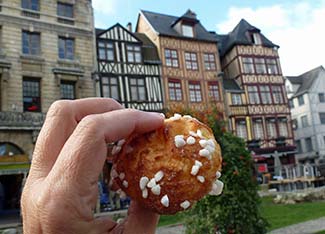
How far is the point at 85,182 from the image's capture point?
1357 millimetres

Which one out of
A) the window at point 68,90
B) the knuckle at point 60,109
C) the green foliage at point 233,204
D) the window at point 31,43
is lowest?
the green foliage at point 233,204

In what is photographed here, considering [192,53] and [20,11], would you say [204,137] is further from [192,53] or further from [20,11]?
[192,53]

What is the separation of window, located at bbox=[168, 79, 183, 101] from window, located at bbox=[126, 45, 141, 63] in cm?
333

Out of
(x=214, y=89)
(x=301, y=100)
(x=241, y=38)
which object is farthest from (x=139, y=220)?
(x=301, y=100)

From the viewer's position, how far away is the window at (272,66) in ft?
106

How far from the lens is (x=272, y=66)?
32531mm

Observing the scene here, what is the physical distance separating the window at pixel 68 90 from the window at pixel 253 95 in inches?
672

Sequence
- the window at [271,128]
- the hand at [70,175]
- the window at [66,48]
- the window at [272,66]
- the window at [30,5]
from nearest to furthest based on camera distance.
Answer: the hand at [70,175] < the window at [30,5] < the window at [66,48] < the window at [271,128] < the window at [272,66]

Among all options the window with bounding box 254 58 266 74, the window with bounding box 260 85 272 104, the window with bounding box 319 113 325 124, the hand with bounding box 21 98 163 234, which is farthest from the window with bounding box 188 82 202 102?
the hand with bounding box 21 98 163 234

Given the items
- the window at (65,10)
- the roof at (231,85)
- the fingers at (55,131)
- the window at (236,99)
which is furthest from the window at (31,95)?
the fingers at (55,131)

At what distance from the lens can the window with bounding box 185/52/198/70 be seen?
2830cm

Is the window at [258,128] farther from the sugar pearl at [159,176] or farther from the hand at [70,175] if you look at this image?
the hand at [70,175]

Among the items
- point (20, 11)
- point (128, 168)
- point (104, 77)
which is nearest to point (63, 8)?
point (20, 11)

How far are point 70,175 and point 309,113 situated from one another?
147ft
